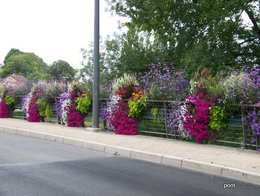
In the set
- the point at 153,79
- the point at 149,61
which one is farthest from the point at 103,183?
the point at 149,61

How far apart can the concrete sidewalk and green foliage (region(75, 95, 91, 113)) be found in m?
0.99

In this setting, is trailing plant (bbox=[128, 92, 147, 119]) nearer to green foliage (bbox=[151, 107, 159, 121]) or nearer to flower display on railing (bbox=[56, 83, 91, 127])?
green foliage (bbox=[151, 107, 159, 121])

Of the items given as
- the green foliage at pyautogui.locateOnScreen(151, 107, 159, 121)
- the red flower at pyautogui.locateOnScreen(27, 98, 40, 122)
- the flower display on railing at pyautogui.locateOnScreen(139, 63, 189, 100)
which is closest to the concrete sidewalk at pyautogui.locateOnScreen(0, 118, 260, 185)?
the green foliage at pyautogui.locateOnScreen(151, 107, 159, 121)

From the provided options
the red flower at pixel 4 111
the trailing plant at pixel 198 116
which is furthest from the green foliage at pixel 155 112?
the red flower at pixel 4 111

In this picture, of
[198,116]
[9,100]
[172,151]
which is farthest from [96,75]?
[9,100]

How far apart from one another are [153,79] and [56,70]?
6687 centimetres

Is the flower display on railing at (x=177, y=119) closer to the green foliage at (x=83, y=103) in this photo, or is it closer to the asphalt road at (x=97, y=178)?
the asphalt road at (x=97, y=178)

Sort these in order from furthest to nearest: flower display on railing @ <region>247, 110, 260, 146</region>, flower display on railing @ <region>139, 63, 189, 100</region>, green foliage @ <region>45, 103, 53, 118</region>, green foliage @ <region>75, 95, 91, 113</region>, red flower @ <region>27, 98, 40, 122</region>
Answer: red flower @ <region>27, 98, 40, 122</region>, green foliage @ <region>45, 103, 53, 118</region>, green foliage @ <region>75, 95, 91, 113</region>, flower display on railing @ <region>139, 63, 189, 100</region>, flower display on railing @ <region>247, 110, 260, 146</region>

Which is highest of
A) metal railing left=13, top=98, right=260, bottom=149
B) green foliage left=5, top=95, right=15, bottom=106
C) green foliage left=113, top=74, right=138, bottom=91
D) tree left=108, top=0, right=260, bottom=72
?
tree left=108, top=0, right=260, bottom=72

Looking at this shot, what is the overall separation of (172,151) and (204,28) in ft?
33.5

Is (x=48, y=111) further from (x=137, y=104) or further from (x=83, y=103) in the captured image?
(x=137, y=104)

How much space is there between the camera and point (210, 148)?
1034 centimetres

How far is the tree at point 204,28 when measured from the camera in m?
17.4

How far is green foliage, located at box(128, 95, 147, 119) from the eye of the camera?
12.8 m
